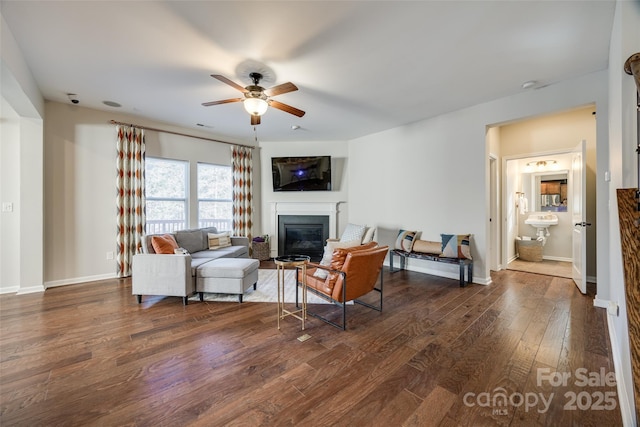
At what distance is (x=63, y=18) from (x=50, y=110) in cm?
255

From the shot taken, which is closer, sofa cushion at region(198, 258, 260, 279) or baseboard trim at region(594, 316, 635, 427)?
baseboard trim at region(594, 316, 635, 427)

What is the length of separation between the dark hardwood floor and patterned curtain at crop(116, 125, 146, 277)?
1.24 metres

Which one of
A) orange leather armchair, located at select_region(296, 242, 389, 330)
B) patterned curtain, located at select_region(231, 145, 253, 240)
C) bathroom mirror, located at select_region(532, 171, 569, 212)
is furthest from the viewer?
patterned curtain, located at select_region(231, 145, 253, 240)

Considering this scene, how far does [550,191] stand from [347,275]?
5884mm

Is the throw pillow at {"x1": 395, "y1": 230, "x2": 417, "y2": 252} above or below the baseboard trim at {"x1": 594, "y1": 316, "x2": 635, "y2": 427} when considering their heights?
above

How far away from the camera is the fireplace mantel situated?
237 inches

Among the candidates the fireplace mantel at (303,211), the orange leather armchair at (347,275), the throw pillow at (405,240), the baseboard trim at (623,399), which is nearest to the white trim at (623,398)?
the baseboard trim at (623,399)

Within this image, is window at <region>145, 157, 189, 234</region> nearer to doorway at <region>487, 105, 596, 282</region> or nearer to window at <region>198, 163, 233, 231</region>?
window at <region>198, 163, 233, 231</region>

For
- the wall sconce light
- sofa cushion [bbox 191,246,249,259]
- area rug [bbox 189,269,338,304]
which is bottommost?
area rug [bbox 189,269,338,304]

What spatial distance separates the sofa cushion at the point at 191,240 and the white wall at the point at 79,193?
45.3 inches

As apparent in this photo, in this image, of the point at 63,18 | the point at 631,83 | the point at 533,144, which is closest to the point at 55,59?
the point at 63,18

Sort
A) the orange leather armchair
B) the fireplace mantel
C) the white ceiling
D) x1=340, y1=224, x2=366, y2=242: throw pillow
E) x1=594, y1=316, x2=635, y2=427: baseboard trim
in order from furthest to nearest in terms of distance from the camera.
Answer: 1. the fireplace mantel
2. x1=340, y1=224, x2=366, y2=242: throw pillow
3. the orange leather armchair
4. the white ceiling
5. x1=594, y1=316, x2=635, y2=427: baseboard trim

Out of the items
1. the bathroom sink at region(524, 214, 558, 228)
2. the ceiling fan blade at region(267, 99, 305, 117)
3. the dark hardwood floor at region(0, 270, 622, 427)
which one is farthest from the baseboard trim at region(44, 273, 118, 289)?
the bathroom sink at region(524, 214, 558, 228)

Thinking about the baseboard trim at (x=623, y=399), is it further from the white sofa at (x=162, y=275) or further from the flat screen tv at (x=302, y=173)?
the flat screen tv at (x=302, y=173)
